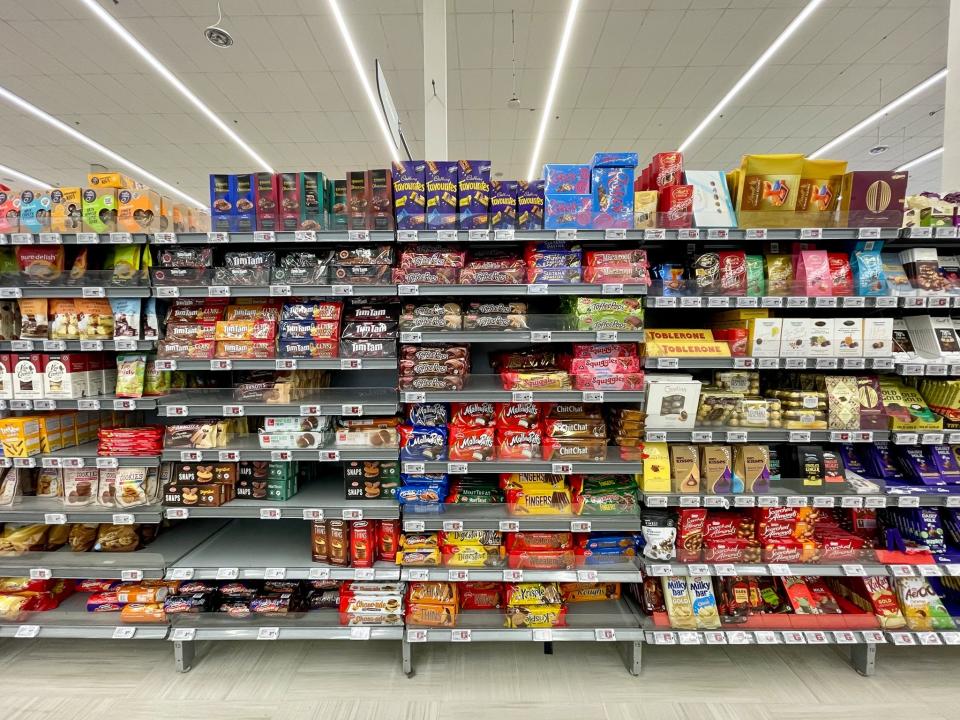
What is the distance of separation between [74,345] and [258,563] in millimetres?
1483

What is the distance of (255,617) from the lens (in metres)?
2.16

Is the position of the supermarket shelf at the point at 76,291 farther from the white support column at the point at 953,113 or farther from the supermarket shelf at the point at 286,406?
the white support column at the point at 953,113

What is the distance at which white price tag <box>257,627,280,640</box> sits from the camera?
81.4 inches

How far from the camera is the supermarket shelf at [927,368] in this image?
2.08 meters

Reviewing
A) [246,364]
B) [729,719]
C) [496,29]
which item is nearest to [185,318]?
[246,364]

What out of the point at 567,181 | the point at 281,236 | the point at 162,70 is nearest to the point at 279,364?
the point at 281,236

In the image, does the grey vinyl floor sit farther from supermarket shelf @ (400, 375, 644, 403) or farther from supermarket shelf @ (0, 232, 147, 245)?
supermarket shelf @ (0, 232, 147, 245)

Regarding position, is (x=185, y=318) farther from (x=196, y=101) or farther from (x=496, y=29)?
(x=196, y=101)

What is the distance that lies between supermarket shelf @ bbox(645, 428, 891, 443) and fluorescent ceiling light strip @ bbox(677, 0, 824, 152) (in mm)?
4615

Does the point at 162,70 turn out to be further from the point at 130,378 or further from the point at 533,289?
the point at 533,289

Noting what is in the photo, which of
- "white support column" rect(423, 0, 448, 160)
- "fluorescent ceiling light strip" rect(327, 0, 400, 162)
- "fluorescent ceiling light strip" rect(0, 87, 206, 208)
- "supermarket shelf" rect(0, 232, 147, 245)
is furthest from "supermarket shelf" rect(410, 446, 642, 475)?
"fluorescent ceiling light strip" rect(0, 87, 206, 208)

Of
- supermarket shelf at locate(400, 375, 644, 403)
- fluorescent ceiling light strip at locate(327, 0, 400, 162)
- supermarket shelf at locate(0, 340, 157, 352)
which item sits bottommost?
supermarket shelf at locate(400, 375, 644, 403)

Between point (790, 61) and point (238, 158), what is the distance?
8659mm

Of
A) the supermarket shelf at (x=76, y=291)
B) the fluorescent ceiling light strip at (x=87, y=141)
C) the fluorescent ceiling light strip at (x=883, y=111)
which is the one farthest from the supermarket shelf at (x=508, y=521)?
the fluorescent ceiling light strip at (x=87, y=141)
